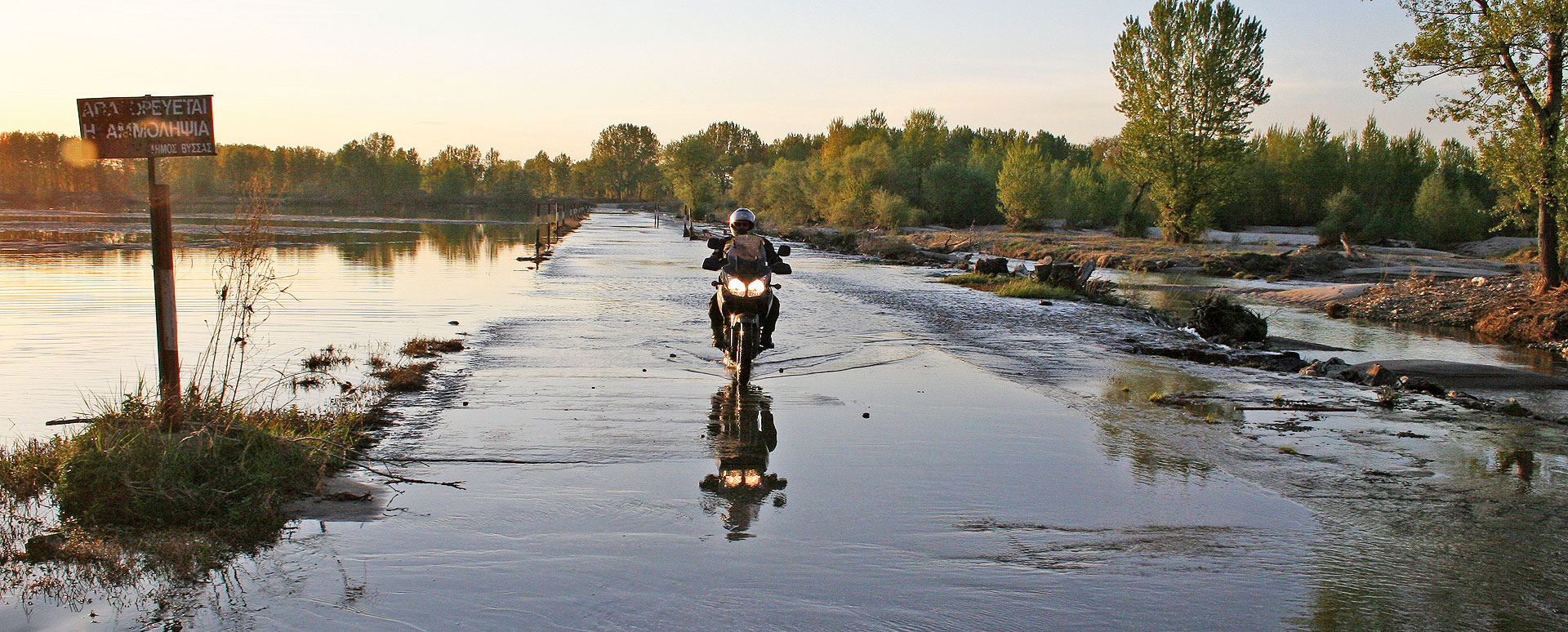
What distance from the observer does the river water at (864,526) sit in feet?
13.7

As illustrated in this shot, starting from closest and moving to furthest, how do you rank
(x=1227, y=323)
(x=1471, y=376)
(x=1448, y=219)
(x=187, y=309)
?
(x=1471, y=376), (x=187, y=309), (x=1227, y=323), (x=1448, y=219)

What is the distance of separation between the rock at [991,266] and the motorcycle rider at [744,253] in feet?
62.2

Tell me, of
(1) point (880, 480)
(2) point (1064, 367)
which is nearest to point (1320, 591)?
(1) point (880, 480)

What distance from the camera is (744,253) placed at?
10.4 metres

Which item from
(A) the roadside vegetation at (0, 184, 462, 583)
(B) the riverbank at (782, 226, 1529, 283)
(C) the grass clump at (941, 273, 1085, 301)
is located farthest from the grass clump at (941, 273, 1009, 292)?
(A) the roadside vegetation at (0, 184, 462, 583)

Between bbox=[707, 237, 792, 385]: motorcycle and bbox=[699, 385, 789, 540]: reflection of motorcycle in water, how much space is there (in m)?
0.44

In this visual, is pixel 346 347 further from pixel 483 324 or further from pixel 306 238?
pixel 306 238

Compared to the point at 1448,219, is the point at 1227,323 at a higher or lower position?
lower

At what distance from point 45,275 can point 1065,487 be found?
965 inches

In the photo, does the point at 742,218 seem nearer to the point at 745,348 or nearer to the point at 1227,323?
the point at 745,348

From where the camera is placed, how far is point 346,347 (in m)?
12.2

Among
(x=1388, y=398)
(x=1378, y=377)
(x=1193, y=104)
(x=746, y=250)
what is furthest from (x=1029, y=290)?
(x=1193, y=104)

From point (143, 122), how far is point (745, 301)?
565 cm

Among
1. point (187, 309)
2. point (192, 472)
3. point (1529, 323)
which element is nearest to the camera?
point (192, 472)
